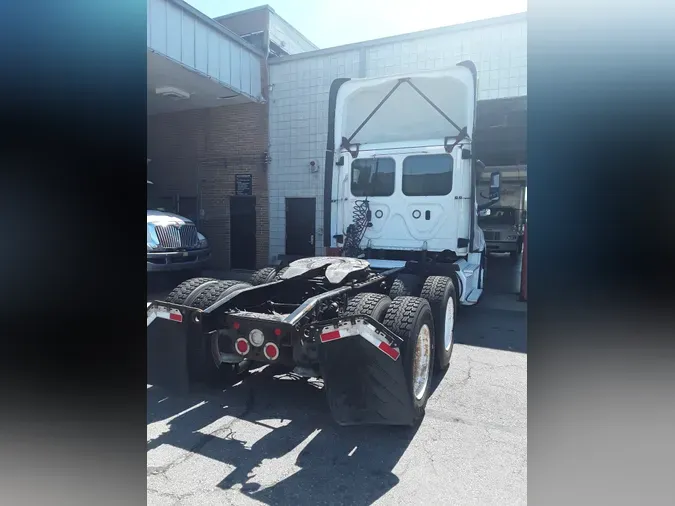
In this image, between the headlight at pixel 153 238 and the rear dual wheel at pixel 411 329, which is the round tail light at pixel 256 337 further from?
the headlight at pixel 153 238

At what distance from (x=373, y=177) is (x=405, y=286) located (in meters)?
2.17

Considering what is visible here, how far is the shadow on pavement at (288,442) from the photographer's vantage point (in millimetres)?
2963

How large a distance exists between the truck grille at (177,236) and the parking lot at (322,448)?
6.14 m

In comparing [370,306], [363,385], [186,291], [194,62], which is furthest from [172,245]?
[363,385]

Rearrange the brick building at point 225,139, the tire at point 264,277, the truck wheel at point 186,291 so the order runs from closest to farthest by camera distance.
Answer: the truck wheel at point 186,291 < the tire at point 264,277 < the brick building at point 225,139

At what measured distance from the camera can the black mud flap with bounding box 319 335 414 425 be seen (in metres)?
3.38

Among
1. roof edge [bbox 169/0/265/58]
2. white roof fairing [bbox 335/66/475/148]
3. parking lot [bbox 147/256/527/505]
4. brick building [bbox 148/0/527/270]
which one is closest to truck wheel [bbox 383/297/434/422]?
parking lot [bbox 147/256/527/505]

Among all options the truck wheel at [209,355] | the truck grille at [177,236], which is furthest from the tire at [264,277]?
the truck grille at [177,236]

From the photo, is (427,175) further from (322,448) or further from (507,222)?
(507,222)

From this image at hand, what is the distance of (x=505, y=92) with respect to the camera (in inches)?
444

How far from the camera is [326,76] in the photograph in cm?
1310

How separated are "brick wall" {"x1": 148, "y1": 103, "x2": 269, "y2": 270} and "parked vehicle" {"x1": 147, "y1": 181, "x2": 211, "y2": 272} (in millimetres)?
3184

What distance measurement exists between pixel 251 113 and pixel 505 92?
7531 mm
